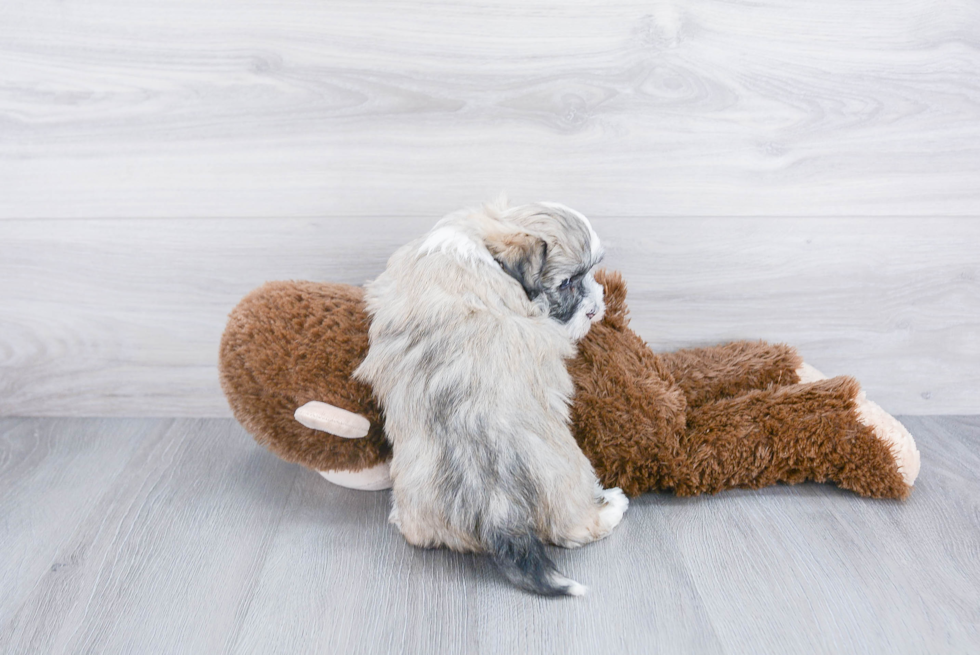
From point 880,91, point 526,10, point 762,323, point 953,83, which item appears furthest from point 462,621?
point 953,83

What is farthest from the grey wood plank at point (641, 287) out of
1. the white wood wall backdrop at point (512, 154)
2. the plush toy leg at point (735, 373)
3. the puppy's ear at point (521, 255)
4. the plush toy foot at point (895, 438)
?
the puppy's ear at point (521, 255)

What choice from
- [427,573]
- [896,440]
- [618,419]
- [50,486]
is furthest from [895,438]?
[50,486]

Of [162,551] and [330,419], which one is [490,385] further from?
[162,551]

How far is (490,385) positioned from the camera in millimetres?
1323

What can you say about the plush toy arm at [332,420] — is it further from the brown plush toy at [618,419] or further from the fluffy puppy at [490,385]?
the fluffy puppy at [490,385]

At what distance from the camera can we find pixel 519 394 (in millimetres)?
1347

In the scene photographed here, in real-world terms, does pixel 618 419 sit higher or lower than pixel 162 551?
higher

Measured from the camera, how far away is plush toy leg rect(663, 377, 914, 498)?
1.62 meters

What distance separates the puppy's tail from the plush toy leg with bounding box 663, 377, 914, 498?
17.2 inches

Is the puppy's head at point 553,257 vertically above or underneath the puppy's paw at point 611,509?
above

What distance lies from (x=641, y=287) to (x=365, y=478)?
35.1 inches

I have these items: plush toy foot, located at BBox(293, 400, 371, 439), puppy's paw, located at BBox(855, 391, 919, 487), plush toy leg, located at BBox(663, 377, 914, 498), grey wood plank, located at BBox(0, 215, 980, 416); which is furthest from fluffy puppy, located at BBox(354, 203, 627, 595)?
puppy's paw, located at BBox(855, 391, 919, 487)

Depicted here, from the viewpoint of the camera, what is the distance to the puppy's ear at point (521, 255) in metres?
1.39

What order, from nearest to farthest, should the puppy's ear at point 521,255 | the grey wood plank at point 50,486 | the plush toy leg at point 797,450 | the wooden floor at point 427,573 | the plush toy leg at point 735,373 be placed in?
1. the wooden floor at point 427,573
2. the puppy's ear at point 521,255
3. the grey wood plank at point 50,486
4. the plush toy leg at point 797,450
5. the plush toy leg at point 735,373
